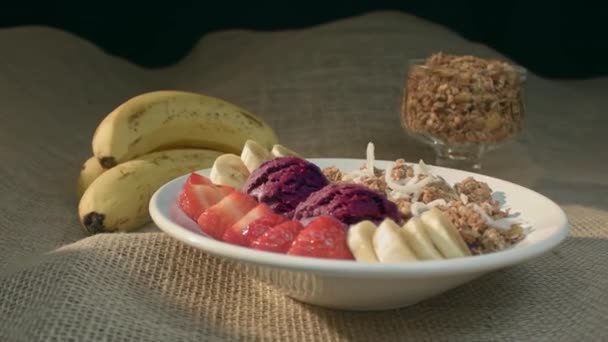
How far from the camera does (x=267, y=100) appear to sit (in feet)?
6.32

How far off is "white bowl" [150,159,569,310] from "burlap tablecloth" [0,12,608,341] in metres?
0.04

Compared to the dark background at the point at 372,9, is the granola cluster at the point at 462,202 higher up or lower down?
higher up

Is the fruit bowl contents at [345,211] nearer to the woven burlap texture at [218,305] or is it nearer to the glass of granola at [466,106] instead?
the woven burlap texture at [218,305]

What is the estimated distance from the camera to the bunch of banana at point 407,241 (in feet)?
2.59

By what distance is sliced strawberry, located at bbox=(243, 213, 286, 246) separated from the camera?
0.86 meters

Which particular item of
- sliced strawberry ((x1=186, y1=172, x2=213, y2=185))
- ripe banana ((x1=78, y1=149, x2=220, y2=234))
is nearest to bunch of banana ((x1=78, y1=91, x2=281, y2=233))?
ripe banana ((x1=78, y1=149, x2=220, y2=234))

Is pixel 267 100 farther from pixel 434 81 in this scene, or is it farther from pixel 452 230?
pixel 452 230

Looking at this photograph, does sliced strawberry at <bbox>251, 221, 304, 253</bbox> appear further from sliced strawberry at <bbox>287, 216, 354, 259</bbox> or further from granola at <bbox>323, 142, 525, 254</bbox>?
granola at <bbox>323, 142, 525, 254</bbox>

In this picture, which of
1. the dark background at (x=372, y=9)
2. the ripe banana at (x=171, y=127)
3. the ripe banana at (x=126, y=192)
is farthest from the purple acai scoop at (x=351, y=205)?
the dark background at (x=372, y=9)

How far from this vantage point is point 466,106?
1397mm

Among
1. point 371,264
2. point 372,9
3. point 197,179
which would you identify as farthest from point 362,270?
point 372,9

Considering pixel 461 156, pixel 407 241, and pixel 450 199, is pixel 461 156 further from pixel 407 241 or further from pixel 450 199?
pixel 407 241

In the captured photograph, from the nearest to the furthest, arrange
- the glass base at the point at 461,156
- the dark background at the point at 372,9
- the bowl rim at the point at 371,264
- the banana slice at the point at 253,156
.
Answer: the bowl rim at the point at 371,264 → the banana slice at the point at 253,156 → the glass base at the point at 461,156 → the dark background at the point at 372,9

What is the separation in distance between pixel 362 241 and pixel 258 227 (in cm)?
11
